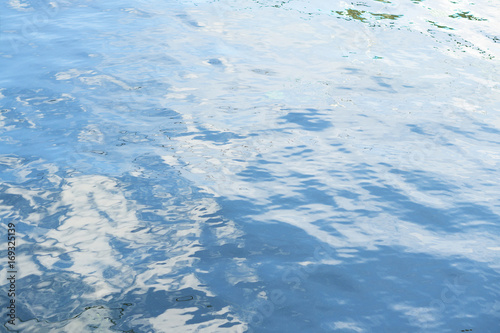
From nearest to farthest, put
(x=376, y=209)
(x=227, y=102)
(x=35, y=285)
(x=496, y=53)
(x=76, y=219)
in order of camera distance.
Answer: (x=35, y=285) < (x=76, y=219) < (x=376, y=209) < (x=227, y=102) < (x=496, y=53)

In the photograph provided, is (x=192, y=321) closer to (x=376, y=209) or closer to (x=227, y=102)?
(x=376, y=209)

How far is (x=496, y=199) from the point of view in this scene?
6.89 metres

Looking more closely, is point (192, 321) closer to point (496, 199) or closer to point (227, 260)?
point (227, 260)

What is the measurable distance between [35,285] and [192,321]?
5.51 feet

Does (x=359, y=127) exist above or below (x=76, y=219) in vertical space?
above

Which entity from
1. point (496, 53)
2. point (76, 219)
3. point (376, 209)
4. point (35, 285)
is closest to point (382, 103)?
point (376, 209)

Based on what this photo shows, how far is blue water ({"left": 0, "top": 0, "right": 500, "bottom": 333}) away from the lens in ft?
16.2

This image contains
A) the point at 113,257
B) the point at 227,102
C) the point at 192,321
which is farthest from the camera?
Answer: the point at 227,102

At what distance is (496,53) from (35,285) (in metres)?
11.9

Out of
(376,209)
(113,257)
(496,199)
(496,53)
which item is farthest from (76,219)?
(496,53)

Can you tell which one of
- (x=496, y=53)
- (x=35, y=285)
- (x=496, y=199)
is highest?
(x=496, y=53)

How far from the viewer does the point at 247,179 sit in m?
7.02

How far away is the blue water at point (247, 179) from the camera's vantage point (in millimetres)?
4926

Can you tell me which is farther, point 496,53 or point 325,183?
point 496,53
